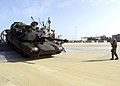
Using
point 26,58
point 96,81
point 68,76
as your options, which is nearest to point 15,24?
point 26,58

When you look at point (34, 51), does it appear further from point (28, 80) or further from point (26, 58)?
point (28, 80)

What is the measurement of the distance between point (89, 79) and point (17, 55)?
35.4 ft

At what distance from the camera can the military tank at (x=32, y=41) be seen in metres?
18.1

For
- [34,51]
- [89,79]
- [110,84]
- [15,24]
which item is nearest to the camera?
[110,84]

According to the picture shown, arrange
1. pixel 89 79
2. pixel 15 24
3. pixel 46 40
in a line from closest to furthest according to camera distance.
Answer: pixel 89 79, pixel 46 40, pixel 15 24

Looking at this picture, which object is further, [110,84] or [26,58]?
[26,58]

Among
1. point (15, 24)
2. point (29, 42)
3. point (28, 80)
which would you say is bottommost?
point (28, 80)

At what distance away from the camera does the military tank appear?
59.5 ft

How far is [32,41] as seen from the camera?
777 inches

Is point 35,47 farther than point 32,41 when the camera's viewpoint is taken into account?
No

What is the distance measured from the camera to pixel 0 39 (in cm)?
2550

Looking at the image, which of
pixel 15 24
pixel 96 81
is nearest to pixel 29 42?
pixel 15 24

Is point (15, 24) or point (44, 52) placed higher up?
point (15, 24)

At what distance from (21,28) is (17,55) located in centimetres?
323
